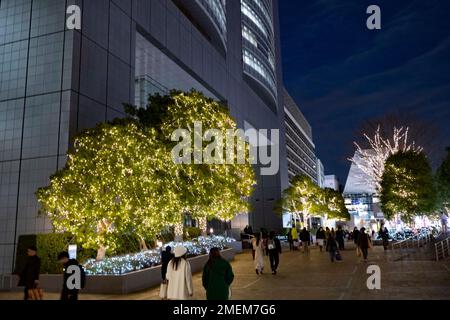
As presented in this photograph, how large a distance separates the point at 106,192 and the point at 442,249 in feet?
49.8

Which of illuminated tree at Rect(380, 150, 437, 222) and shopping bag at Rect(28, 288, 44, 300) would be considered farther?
illuminated tree at Rect(380, 150, 437, 222)

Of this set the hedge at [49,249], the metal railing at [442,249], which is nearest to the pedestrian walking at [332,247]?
the metal railing at [442,249]

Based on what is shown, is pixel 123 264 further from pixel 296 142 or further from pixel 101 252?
pixel 296 142

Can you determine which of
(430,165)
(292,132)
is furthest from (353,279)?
(292,132)

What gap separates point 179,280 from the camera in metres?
7.46

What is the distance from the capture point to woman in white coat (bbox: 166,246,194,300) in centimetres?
741

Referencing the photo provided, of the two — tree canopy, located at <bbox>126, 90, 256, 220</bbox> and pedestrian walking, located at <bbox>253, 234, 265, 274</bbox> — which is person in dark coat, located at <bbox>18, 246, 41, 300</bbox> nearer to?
pedestrian walking, located at <bbox>253, 234, 265, 274</bbox>

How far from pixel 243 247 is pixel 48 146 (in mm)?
18807

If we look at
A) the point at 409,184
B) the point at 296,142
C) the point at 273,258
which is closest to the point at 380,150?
the point at 409,184

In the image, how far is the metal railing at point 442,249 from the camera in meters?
18.2

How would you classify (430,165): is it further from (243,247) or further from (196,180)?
(196,180)

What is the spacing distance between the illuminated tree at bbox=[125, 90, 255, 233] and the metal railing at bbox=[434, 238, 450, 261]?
1005 cm

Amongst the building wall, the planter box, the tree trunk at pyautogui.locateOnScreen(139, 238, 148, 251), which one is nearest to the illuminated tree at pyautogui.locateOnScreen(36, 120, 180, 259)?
the tree trunk at pyautogui.locateOnScreen(139, 238, 148, 251)

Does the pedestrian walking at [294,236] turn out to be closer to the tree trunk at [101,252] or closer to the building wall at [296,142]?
the tree trunk at [101,252]
